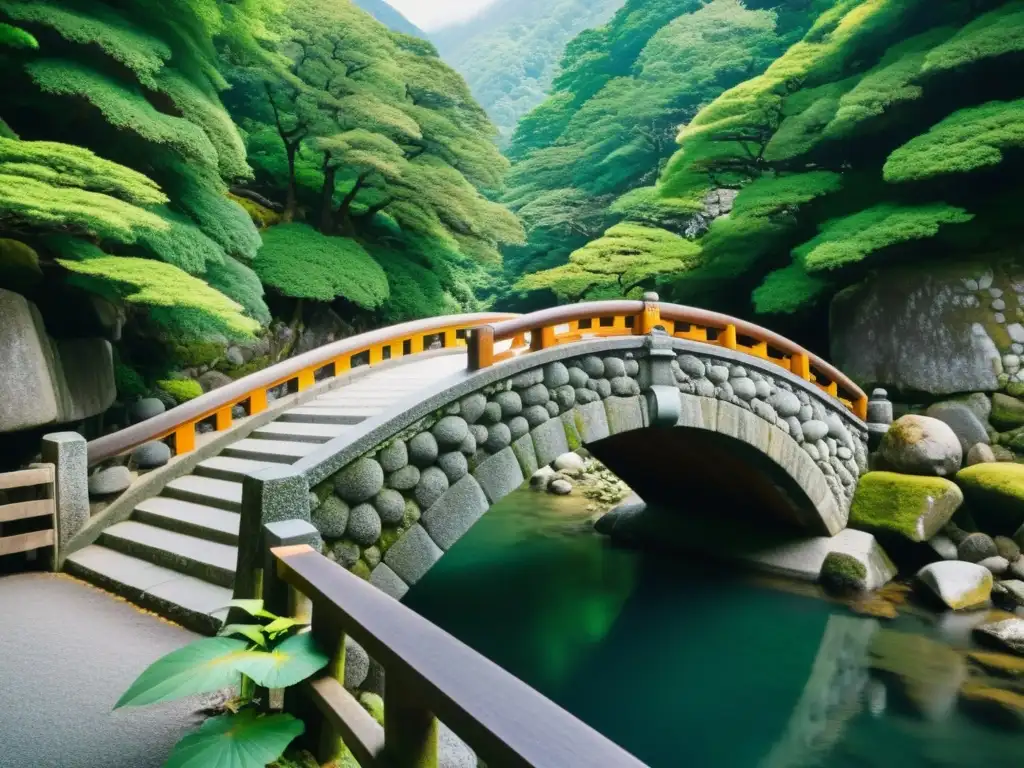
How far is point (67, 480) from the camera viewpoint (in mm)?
4801

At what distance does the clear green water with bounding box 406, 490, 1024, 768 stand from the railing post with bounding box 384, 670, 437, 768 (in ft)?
14.0

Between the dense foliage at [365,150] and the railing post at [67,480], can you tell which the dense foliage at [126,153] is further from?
the dense foliage at [365,150]

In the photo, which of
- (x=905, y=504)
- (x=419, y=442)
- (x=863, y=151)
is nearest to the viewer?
(x=419, y=442)

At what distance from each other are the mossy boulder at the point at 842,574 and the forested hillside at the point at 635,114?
7896 millimetres

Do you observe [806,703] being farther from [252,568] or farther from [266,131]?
[266,131]

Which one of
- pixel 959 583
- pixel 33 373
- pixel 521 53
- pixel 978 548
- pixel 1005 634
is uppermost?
pixel 521 53

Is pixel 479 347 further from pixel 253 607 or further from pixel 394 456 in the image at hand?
pixel 253 607

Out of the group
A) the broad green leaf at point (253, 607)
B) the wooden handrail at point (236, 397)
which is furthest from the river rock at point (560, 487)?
the broad green leaf at point (253, 607)

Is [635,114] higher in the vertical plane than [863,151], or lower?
higher

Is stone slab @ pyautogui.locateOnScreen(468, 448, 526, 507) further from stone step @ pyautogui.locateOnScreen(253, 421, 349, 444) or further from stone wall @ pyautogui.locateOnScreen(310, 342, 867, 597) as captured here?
stone step @ pyautogui.locateOnScreen(253, 421, 349, 444)

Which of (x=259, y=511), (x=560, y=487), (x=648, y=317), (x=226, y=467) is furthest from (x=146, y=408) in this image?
(x=560, y=487)

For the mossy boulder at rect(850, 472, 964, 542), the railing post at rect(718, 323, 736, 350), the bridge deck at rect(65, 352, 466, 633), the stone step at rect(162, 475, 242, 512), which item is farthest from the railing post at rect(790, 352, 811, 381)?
the stone step at rect(162, 475, 242, 512)

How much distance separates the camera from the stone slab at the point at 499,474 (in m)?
4.71

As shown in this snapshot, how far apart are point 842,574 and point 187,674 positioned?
27.9 ft
